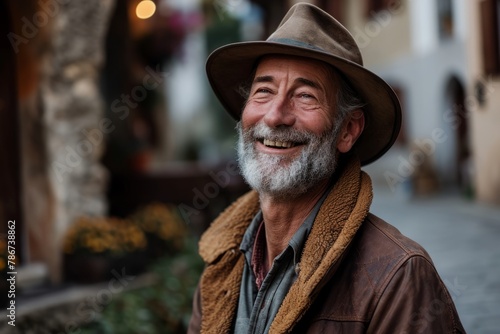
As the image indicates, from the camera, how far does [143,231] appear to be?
6082mm

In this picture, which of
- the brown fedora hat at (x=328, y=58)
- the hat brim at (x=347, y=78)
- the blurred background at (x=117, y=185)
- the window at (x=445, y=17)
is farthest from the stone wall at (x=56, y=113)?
the window at (x=445, y=17)

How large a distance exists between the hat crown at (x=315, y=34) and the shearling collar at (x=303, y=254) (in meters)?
0.37

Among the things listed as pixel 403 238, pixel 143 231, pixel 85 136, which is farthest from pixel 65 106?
pixel 403 238

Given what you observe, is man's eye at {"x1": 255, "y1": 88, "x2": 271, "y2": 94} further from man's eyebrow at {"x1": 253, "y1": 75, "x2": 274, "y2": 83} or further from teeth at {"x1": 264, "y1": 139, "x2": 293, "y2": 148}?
teeth at {"x1": 264, "y1": 139, "x2": 293, "y2": 148}

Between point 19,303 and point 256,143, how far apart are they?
3.32 m

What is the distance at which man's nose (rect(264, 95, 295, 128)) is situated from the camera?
1965 mm

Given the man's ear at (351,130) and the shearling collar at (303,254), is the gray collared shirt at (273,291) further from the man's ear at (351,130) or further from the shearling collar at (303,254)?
the man's ear at (351,130)

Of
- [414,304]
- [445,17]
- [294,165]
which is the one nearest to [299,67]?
[294,165]

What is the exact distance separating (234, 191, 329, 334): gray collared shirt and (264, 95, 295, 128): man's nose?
0.94ft

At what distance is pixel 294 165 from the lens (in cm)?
200

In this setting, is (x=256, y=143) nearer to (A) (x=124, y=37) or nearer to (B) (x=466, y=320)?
(B) (x=466, y=320)

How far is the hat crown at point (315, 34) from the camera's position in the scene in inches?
76.0

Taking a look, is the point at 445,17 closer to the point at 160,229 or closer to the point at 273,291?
the point at 160,229

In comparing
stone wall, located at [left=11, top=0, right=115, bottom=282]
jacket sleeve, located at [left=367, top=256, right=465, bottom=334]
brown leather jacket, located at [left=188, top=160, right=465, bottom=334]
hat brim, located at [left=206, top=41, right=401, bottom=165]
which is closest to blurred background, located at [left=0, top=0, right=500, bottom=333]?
stone wall, located at [left=11, top=0, right=115, bottom=282]
